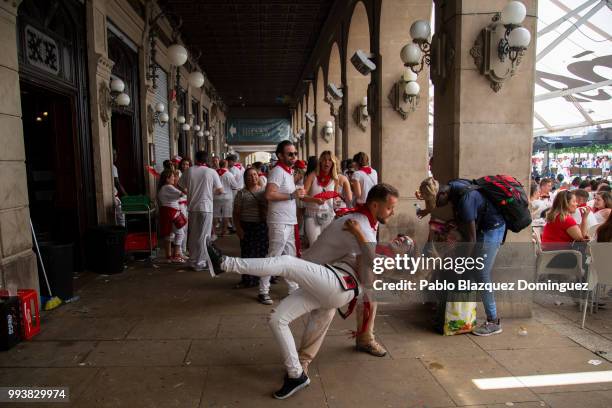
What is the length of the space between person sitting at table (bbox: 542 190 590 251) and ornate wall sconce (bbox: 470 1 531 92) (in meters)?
1.64

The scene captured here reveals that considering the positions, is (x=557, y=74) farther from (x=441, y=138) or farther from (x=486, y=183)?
(x=486, y=183)

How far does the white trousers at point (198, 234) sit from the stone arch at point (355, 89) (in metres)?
4.70

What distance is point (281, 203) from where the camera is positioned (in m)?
4.99

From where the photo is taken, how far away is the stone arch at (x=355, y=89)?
10023mm

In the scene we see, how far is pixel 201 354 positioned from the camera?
3717 mm

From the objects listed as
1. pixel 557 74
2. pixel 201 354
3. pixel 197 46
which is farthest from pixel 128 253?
pixel 557 74

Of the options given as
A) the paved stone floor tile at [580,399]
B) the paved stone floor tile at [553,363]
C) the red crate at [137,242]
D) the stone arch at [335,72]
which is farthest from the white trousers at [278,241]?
the stone arch at [335,72]

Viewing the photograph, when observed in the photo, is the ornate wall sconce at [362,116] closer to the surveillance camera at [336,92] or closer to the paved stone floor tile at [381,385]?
the surveillance camera at [336,92]

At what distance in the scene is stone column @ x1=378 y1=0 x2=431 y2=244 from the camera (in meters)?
7.67

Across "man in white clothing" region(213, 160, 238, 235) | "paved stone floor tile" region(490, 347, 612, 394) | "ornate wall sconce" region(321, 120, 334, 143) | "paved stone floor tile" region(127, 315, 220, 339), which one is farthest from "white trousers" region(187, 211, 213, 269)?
"ornate wall sconce" region(321, 120, 334, 143)

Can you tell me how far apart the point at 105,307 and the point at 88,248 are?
6.33ft

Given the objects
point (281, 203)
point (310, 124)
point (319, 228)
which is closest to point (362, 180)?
point (319, 228)

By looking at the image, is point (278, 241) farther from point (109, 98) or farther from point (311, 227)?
point (109, 98)

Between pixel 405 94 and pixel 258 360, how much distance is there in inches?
213
